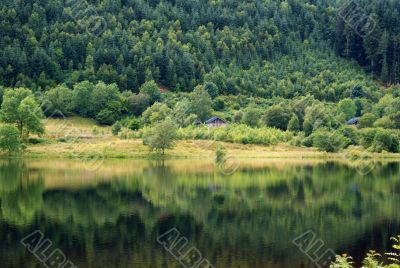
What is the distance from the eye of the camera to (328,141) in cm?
10456

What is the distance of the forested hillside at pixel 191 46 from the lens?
14575 cm

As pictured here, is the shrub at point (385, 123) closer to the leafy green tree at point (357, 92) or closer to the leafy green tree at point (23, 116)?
the leafy green tree at point (357, 92)

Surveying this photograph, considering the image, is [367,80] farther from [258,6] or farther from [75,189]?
[75,189]

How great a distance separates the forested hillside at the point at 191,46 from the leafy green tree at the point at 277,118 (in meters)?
28.7

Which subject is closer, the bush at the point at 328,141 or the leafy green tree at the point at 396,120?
the bush at the point at 328,141

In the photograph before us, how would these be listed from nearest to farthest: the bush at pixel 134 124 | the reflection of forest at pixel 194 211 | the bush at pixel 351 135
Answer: the reflection of forest at pixel 194 211 < the bush at pixel 351 135 < the bush at pixel 134 124

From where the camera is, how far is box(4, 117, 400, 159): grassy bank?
94625 mm

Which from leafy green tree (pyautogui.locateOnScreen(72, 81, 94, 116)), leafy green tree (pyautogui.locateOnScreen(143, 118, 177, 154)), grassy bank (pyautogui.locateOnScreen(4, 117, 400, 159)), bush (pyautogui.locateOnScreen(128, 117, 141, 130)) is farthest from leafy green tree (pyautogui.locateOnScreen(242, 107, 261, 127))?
leafy green tree (pyautogui.locateOnScreen(72, 81, 94, 116))

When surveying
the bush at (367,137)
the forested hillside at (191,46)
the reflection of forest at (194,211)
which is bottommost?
the reflection of forest at (194,211)

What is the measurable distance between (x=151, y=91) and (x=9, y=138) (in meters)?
53.9

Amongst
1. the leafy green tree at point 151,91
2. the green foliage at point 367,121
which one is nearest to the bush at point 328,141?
the green foliage at point 367,121

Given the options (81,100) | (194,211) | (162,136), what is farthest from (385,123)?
(194,211)

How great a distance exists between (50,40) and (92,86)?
26224 mm

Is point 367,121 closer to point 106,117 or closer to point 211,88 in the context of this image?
point 211,88
